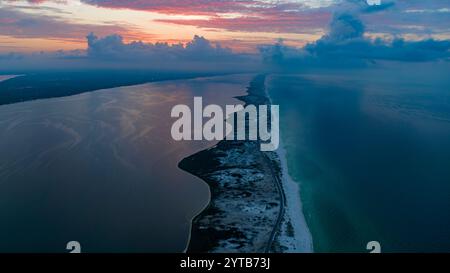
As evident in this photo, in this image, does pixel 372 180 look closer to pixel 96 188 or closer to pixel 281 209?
pixel 281 209

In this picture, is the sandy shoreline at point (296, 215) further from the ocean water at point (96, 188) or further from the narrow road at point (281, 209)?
the ocean water at point (96, 188)

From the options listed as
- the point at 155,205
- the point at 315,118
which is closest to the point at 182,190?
the point at 155,205

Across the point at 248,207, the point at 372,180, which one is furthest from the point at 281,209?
the point at 372,180

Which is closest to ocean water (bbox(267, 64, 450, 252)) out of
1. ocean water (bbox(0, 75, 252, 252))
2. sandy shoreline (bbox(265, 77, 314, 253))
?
sandy shoreline (bbox(265, 77, 314, 253))

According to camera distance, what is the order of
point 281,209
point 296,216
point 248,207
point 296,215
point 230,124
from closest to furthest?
1. point 296,216
2. point 296,215
3. point 281,209
4. point 248,207
5. point 230,124

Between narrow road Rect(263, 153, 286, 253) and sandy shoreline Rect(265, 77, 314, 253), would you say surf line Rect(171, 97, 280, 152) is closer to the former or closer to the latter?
narrow road Rect(263, 153, 286, 253)

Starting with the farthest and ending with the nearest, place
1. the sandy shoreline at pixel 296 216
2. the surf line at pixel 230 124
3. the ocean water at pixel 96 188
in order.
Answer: the surf line at pixel 230 124, the ocean water at pixel 96 188, the sandy shoreline at pixel 296 216

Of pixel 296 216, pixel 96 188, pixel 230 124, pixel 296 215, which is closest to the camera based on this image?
pixel 296 216

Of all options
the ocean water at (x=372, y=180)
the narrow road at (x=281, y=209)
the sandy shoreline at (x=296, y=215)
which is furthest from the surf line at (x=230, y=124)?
the sandy shoreline at (x=296, y=215)

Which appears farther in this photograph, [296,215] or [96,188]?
[96,188]
